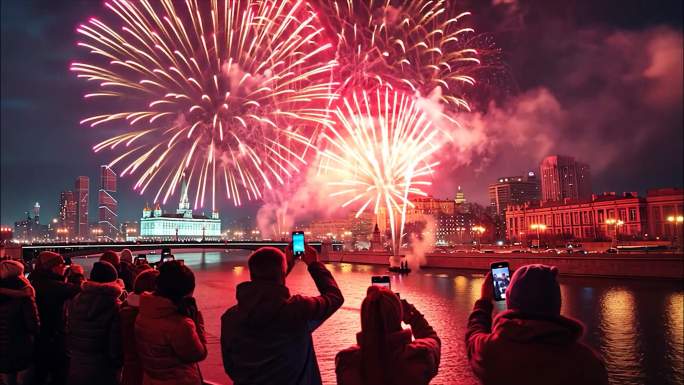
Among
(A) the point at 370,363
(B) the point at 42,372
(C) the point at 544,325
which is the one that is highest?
(C) the point at 544,325

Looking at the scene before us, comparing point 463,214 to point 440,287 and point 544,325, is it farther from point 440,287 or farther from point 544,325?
point 544,325

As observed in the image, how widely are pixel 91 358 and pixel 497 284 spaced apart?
385cm

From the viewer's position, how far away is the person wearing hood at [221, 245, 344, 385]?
3.50 meters

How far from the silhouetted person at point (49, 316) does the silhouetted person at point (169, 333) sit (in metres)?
2.70

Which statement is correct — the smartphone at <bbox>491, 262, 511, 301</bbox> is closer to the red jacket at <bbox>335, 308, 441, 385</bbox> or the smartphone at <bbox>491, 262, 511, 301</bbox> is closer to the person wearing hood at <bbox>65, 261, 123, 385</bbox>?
the red jacket at <bbox>335, 308, 441, 385</bbox>

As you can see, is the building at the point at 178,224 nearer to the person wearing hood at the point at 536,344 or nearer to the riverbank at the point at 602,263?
the riverbank at the point at 602,263

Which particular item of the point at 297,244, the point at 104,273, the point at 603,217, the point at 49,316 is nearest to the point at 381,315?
the point at 297,244

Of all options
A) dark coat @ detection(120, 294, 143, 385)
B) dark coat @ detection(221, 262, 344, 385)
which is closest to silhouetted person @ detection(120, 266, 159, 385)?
dark coat @ detection(120, 294, 143, 385)

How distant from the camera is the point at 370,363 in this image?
2.98 metres

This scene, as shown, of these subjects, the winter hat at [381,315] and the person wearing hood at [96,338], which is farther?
the person wearing hood at [96,338]

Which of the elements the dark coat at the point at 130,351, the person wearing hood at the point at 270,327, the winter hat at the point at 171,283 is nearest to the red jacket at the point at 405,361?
the person wearing hood at the point at 270,327

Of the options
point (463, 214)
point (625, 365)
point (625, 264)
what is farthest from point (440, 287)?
point (463, 214)

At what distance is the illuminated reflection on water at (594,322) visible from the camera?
1445cm

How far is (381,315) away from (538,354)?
2.90ft
